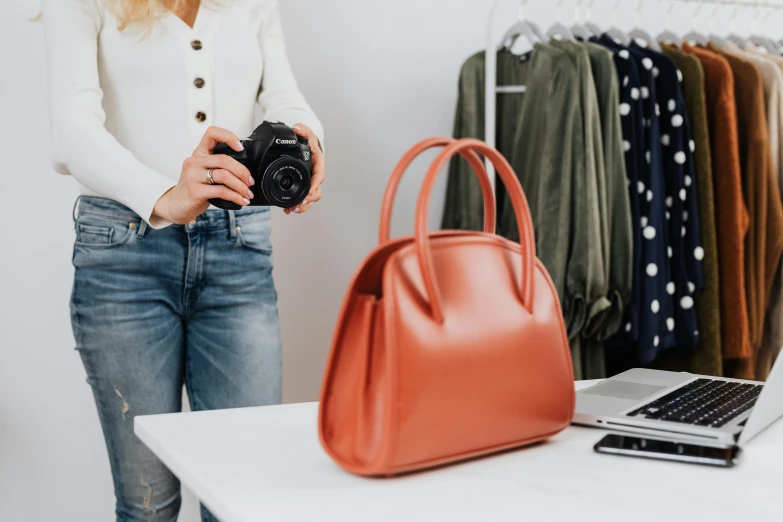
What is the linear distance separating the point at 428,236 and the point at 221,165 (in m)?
0.39

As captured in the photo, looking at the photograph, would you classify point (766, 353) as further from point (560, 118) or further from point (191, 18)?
point (191, 18)

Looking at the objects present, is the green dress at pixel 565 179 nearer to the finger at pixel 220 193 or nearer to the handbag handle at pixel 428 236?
the finger at pixel 220 193

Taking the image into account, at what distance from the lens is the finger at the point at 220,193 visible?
102 centimetres

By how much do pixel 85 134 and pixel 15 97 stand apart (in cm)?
74

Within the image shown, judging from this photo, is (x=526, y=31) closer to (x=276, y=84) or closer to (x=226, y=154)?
(x=276, y=84)

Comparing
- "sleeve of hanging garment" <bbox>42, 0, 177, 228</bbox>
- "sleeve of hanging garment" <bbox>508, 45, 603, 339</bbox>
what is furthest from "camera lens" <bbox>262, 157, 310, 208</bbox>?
"sleeve of hanging garment" <bbox>508, 45, 603, 339</bbox>

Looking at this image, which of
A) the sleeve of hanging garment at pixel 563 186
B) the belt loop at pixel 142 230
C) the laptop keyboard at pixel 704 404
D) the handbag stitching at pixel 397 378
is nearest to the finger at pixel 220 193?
the belt loop at pixel 142 230

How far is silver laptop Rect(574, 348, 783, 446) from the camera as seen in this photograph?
0.76 meters

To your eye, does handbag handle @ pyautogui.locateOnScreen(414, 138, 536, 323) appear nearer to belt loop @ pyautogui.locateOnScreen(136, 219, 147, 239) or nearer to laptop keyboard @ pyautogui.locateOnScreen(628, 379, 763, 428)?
laptop keyboard @ pyautogui.locateOnScreen(628, 379, 763, 428)

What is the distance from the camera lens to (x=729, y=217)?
6.18 ft

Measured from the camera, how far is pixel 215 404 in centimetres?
135

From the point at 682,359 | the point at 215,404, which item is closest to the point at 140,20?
the point at 215,404

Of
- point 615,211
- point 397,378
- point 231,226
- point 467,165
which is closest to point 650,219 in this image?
point 615,211

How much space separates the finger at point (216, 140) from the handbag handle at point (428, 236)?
0.36 metres
